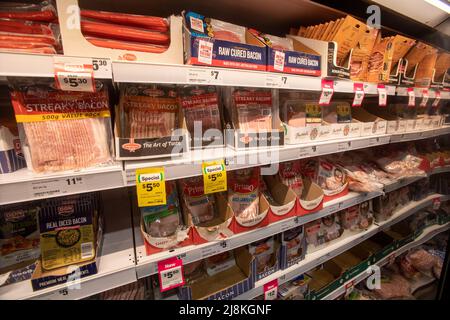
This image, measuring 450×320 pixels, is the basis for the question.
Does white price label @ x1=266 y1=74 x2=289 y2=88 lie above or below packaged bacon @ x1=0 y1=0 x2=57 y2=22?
below

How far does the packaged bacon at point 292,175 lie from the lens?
1.13m

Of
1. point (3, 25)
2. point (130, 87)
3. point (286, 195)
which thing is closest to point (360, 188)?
point (286, 195)

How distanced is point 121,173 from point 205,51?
0.47m

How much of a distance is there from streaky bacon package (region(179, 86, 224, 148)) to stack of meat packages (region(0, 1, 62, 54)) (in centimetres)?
44

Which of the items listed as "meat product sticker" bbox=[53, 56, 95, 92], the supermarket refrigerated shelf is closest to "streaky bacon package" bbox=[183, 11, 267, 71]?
"meat product sticker" bbox=[53, 56, 95, 92]

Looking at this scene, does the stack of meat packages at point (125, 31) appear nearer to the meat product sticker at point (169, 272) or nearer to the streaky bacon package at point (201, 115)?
the streaky bacon package at point (201, 115)

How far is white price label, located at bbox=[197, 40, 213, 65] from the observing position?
680 mm

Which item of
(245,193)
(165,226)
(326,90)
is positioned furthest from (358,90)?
(165,226)

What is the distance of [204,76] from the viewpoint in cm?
69

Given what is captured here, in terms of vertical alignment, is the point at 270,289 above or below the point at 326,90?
below

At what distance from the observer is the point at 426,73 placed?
4.67 ft

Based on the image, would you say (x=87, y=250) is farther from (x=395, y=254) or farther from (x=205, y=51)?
(x=395, y=254)

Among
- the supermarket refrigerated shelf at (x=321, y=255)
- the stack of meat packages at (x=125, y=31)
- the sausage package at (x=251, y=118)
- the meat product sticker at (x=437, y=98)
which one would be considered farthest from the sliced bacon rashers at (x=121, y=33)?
the meat product sticker at (x=437, y=98)

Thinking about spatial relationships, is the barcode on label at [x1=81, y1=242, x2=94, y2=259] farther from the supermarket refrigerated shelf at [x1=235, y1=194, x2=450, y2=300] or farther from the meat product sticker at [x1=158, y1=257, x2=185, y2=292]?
the supermarket refrigerated shelf at [x1=235, y1=194, x2=450, y2=300]
